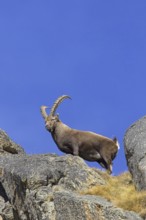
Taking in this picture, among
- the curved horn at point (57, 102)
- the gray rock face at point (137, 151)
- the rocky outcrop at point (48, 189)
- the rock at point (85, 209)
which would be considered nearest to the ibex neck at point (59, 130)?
the curved horn at point (57, 102)

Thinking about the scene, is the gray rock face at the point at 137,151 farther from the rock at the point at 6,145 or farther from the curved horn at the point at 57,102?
the curved horn at the point at 57,102

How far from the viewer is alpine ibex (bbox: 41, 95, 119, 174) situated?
1316 inches

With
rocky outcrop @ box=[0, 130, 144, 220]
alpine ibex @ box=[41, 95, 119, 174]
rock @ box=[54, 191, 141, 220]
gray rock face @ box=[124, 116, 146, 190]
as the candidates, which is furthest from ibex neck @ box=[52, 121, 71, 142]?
rock @ box=[54, 191, 141, 220]

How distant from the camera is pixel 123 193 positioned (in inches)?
1000

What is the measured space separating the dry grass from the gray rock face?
432 millimetres

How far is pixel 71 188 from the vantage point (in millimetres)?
26281

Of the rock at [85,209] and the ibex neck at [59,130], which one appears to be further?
the ibex neck at [59,130]

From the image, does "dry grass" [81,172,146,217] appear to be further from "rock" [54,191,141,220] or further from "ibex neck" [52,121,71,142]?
"ibex neck" [52,121,71,142]

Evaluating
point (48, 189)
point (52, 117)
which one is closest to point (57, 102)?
point (52, 117)

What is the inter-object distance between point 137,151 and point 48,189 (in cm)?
316

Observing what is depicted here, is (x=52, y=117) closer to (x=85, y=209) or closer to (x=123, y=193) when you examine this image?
(x=123, y=193)

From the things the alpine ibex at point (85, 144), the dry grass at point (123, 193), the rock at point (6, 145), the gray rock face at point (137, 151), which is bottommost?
the dry grass at point (123, 193)

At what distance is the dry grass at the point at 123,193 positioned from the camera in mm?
23828

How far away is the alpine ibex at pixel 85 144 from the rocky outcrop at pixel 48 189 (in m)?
4.55
